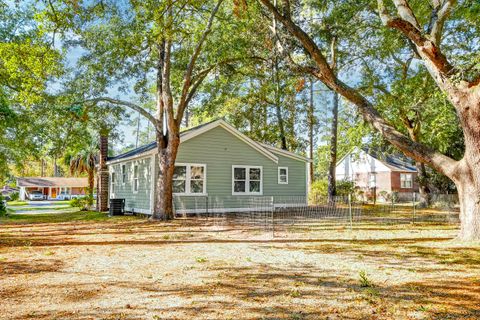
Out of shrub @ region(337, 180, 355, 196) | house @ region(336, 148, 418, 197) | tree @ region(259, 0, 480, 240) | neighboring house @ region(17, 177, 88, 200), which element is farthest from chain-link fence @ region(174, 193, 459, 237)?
neighboring house @ region(17, 177, 88, 200)

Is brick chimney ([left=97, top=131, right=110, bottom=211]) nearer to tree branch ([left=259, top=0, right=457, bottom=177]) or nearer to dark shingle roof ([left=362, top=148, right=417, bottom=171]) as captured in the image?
tree branch ([left=259, top=0, right=457, bottom=177])

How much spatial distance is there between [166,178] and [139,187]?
12.3 feet

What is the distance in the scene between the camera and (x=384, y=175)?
3431cm

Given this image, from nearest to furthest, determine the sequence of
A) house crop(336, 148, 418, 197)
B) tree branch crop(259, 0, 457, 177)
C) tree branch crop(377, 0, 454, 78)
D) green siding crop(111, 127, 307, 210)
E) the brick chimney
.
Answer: tree branch crop(377, 0, 454, 78) → tree branch crop(259, 0, 457, 177) → green siding crop(111, 127, 307, 210) → the brick chimney → house crop(336, 148, 418, 197)

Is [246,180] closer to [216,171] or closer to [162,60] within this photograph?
[216,171]

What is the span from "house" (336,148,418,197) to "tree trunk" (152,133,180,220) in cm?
2266

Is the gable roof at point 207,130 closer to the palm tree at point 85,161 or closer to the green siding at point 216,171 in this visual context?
the green siding at point 216,171

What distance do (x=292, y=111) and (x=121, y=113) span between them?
15.6 m

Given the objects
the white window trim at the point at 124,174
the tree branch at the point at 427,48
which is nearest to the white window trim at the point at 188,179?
the white window trim at the point at 124,174

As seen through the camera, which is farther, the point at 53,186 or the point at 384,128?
the point at 53,186

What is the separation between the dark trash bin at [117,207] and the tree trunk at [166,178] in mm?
4008

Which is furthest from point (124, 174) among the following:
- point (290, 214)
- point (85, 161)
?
point (85, 161)

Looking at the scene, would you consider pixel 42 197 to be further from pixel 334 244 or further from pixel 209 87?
pixel 334 244

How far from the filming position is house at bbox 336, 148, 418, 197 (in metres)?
33.7
